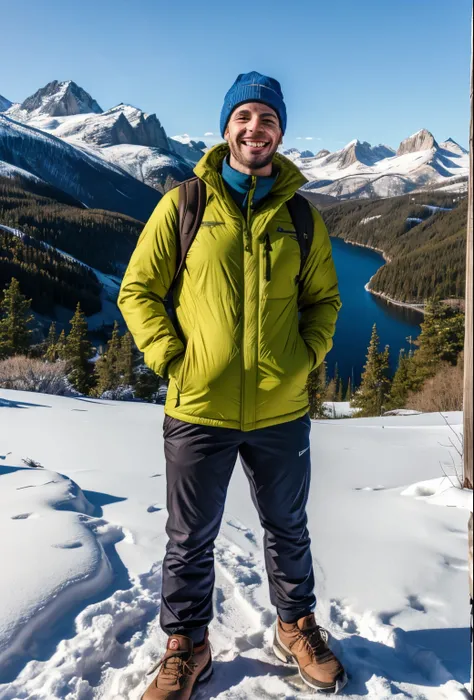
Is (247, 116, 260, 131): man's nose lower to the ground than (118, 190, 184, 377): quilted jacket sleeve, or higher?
higher

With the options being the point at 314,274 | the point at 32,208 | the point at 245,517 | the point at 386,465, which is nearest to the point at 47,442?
the point at 245,517

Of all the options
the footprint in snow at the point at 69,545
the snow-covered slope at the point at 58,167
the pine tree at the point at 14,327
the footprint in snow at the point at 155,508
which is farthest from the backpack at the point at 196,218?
the snow-covered slope at the point at 58,167

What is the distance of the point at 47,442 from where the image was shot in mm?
Answer: 6141

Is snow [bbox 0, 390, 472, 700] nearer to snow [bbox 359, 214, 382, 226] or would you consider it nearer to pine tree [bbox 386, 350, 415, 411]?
pine tree [bbox 386, 350, 415, 411]

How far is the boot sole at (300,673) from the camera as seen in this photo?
206cm

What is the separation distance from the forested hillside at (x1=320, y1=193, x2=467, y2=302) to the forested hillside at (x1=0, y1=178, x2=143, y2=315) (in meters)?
54.2

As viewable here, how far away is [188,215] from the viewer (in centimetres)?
203

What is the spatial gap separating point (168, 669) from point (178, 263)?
1616mm

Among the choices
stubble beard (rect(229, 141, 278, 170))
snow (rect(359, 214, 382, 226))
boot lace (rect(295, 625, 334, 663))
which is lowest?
boot lace (rect(295, 625, 334, 663))

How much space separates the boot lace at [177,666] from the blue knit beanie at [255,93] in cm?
224

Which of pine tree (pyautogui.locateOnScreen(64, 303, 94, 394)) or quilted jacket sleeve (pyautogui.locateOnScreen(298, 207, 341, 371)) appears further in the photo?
pine tree (pyautogui.locateOnScreen(64, 303, 94, 394))

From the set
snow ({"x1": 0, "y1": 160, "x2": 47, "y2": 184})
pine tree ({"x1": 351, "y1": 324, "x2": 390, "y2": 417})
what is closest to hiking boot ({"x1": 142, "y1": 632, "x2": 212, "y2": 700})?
pine tree ({"x1": 351, "y1": 324, "x2": 390, "y2": 417})

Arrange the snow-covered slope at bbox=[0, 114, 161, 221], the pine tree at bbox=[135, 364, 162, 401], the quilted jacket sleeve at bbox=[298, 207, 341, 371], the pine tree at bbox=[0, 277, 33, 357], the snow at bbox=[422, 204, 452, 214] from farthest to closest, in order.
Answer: the snow-covered slope at bbox=[0, 114, 161, 221] < the snow at bbox=[422, 204, 452, 214] < the pine tree at bbox=[135, 364, 162, 401] < the pine tree at bbox=[0, 277, 33, 357] < the quilted jacket sleeve at bbox=[298, 207, 341, 371]

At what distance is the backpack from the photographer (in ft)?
6.63
